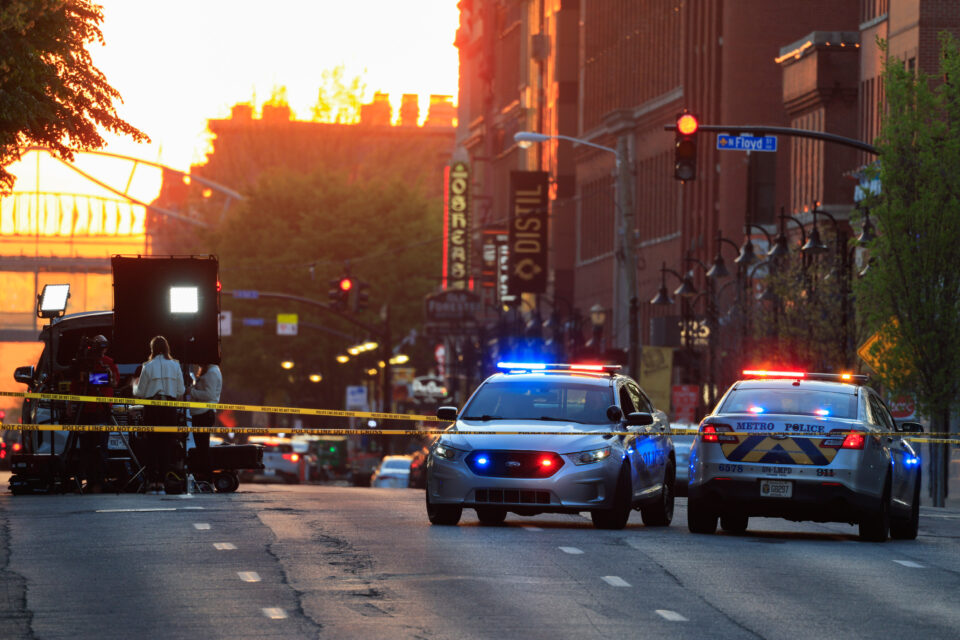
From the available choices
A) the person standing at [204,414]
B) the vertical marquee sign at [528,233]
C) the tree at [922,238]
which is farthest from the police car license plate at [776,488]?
the vertical marquee sign at [528,233]

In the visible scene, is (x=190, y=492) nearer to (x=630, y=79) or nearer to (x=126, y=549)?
(x=126, y=549)

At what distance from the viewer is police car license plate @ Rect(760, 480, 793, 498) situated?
19547 millimetres

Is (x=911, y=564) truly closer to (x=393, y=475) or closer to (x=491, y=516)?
(x=491, y=516)

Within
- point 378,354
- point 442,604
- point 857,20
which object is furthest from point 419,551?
point 378,354

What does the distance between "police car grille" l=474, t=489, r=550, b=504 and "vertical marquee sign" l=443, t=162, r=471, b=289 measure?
70.4 m

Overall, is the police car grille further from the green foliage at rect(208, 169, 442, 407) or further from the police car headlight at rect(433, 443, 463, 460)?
the green foliage at rect(208, 169, 442, 407)

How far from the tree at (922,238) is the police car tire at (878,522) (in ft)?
45.8

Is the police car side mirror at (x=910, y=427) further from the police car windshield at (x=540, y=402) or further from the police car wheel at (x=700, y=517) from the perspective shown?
the police car windshield at (x=540, y=402)

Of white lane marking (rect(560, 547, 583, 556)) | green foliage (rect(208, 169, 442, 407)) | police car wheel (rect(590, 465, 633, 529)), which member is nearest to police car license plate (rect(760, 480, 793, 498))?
police car wheel (rect(590, 465, 633, 529))

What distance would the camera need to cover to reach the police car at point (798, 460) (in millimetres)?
19531

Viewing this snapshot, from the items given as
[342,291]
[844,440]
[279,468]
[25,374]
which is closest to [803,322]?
[342,291]

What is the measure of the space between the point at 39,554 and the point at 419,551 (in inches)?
118

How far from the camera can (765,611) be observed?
13734mm

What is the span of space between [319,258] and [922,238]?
190 ft
